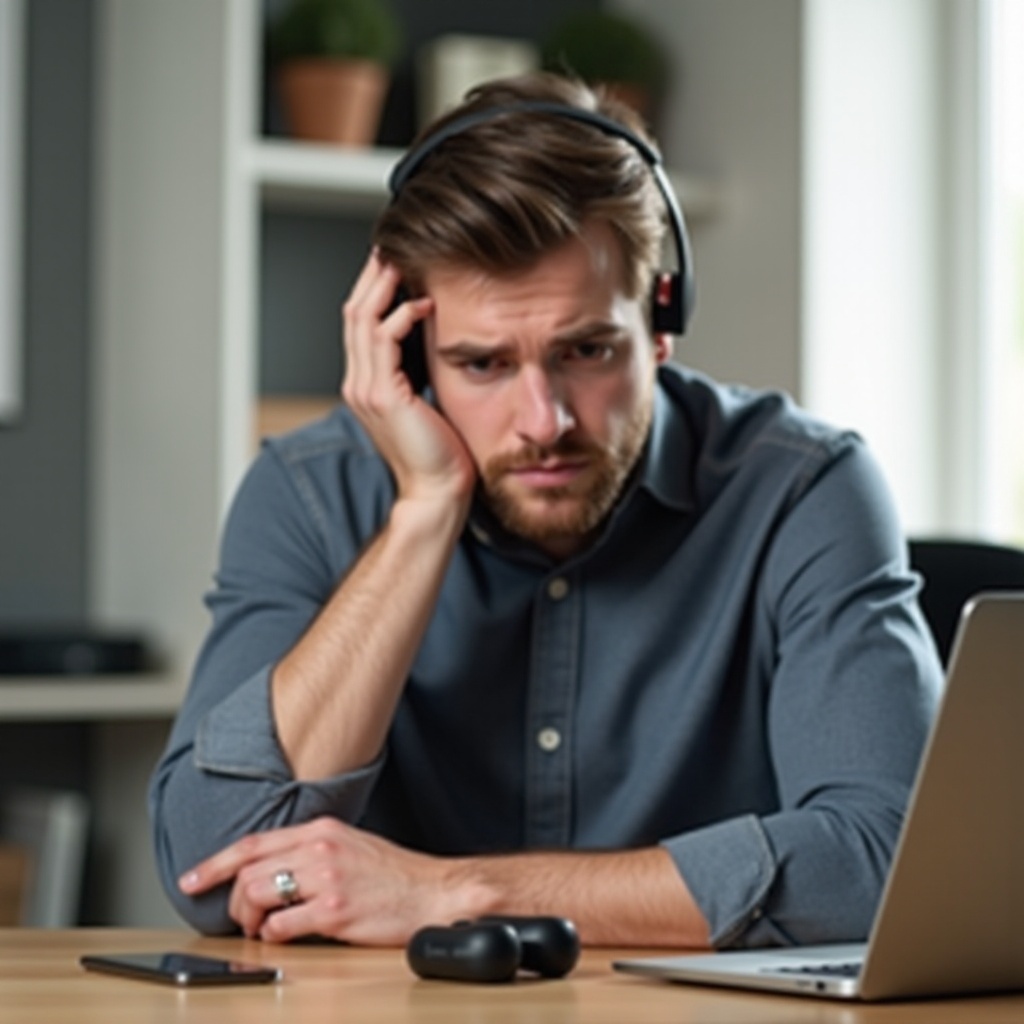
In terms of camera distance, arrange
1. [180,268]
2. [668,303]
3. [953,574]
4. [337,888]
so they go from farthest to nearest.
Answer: [180,268]
[953,574]
[668,303]
[337,888]

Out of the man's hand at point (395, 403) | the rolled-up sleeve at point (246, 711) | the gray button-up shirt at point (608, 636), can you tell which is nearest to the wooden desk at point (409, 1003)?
the rolled-up sleeve at point (246, 711)

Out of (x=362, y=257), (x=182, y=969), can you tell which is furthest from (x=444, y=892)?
(x=362, y=257)

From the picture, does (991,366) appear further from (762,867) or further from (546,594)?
(762,867)

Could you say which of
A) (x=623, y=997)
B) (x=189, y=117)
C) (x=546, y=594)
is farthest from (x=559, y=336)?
(x=189, y=117)

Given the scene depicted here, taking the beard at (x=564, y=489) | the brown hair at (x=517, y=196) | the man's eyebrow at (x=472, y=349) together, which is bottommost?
the beard at (x=564, y=489)

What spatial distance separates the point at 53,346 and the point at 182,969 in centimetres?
223

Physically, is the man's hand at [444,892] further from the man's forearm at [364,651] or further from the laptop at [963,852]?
the laptop at [963,852]

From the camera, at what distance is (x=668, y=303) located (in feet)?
6.24

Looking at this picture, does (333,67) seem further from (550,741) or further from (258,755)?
(258,755)

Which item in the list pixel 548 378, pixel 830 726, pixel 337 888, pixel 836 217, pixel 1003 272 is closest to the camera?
pixel 337 888

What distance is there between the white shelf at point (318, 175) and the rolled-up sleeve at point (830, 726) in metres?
1.37

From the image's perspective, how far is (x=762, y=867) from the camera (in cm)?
153

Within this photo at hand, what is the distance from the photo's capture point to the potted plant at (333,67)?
126 inches

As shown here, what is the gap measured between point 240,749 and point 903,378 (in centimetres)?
192
